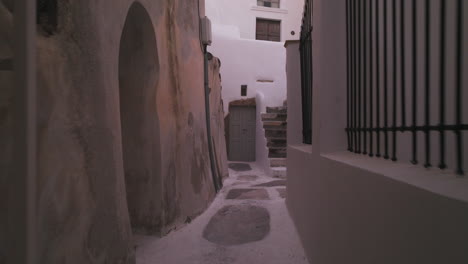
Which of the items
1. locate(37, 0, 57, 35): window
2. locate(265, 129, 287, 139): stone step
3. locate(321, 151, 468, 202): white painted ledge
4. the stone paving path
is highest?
locate(37, 0, 57, 35): window

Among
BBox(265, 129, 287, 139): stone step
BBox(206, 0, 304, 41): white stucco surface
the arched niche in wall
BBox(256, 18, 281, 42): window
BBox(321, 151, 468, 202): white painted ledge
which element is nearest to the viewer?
BBox(321, 151, 468, 202): white painted ledge

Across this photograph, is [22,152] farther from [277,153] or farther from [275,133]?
[275,133]

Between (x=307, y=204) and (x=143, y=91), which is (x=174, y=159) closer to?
(x=143, y=91)

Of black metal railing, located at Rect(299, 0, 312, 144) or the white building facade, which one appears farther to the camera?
the white building facade

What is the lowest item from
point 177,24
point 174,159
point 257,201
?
point 257,201

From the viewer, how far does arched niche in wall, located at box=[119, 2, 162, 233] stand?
2.68m

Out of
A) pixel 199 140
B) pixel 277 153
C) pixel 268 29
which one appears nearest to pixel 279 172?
pixel 277 153

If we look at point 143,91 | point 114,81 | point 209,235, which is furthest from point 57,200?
point 209,235

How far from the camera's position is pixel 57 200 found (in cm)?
124

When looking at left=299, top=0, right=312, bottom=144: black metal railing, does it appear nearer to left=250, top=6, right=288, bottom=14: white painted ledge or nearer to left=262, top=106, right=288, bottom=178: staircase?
left=262, top=106, right=288, bottom=178: staircase

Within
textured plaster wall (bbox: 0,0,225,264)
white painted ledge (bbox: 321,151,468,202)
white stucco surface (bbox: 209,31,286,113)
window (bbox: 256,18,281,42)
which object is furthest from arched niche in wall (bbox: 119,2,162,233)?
window (bbox: 256,18,281,42)

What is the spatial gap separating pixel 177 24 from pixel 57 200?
2764 millimetres

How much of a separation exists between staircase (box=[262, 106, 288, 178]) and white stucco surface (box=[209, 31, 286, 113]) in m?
2.24

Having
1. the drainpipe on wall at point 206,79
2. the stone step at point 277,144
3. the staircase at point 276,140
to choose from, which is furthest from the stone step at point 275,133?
the drainpipe on wall at point 206,79
